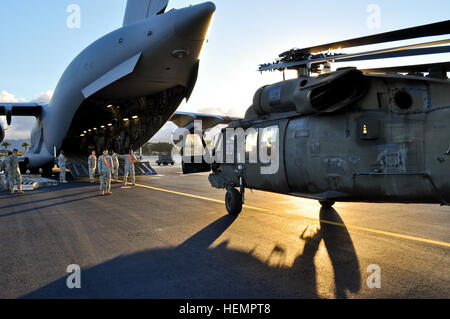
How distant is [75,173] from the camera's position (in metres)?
22.0

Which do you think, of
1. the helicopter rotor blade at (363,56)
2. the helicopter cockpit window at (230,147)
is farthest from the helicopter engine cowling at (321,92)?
the helicopter cockpit window at (230,147)

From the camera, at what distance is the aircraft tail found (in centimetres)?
1645

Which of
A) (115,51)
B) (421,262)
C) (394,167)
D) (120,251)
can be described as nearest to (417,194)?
(394,167)

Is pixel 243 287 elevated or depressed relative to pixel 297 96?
depressed

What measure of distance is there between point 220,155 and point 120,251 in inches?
182

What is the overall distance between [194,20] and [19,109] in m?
19.9

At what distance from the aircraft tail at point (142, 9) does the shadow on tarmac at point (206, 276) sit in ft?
49.7

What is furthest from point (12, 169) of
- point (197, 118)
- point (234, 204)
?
point (197, 118)

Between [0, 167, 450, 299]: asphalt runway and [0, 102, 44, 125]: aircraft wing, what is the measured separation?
59.5ft

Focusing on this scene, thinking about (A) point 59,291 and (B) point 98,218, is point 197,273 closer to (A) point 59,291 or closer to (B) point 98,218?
(A) point 59,291

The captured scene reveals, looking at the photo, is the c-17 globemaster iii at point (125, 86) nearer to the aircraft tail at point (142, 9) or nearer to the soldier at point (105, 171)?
the aircraft tail at point (142, 9)

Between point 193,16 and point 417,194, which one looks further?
point 193,16

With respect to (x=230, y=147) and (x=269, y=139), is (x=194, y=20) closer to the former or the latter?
(x=230, y=147)

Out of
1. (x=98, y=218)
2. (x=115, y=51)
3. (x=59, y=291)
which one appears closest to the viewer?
(x=59, y=291)
